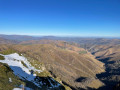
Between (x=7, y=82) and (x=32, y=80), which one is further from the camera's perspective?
(x=32, y=80)

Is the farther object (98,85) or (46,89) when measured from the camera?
(98,85)

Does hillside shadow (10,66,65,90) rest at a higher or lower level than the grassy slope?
lower

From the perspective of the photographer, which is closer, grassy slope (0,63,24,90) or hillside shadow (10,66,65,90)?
grassy slope (0,63,24,90)

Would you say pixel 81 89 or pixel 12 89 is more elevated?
pixel 12 89

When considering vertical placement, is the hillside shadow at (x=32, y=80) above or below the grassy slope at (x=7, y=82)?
below

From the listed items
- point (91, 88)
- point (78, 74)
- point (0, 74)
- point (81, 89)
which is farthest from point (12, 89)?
point (78, 74)

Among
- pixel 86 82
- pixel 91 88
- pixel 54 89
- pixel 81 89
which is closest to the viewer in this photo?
pixel 54 89

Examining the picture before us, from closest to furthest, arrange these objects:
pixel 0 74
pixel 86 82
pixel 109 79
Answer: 1. pixel 0 74
2. pixel 86 82
3. pixel 109 79

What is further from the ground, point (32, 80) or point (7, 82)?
point (7, 82)

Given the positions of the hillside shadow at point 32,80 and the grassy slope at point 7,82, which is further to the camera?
the hillside shadow at point 32,80

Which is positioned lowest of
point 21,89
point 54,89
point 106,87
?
point 106,87

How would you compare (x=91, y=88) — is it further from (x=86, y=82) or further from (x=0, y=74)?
(x=0, y=74)
